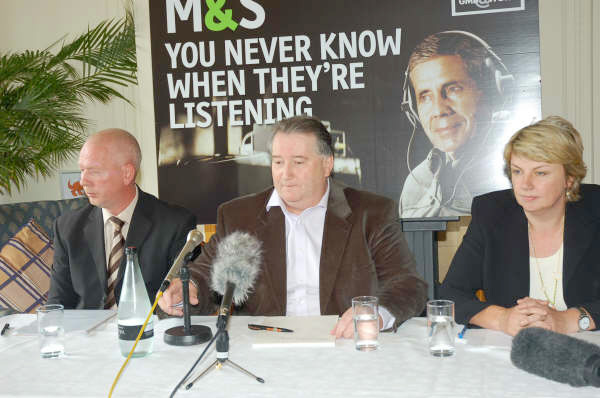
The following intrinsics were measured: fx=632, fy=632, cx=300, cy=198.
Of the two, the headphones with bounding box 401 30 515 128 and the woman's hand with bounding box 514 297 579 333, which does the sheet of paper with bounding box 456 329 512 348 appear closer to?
the woman's hand with bounding box 514 297 579 333

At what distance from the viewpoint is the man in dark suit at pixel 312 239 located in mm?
2463

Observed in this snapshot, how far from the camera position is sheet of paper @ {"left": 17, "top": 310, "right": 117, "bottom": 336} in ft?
6.98

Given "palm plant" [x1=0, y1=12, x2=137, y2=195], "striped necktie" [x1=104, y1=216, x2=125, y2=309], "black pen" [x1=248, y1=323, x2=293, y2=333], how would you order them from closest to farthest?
"black pen" [x1=248, y1=323, x2=293, y2=333]
"striped necktie" [x1=104, y1=216, x2=125, y2=309]
"palm plant" [x1=0, y1=12, x2=137, y2=195]

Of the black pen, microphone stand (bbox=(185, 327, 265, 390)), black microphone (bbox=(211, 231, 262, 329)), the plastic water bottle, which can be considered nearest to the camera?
microphone stand (bbox=(185, 327, 265, 390))

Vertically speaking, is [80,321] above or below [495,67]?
below

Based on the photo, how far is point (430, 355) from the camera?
1.74 m

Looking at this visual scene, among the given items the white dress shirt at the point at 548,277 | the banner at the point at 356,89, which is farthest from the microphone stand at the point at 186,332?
the banner at the point at 356,89

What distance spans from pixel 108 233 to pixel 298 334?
141cm

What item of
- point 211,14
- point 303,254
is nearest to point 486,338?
point 303,254

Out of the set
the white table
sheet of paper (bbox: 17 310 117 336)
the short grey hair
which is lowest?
the white table

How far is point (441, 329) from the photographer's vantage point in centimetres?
177

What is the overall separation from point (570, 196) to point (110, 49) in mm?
3492

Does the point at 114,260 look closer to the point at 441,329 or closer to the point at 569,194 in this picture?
the point at 441,329

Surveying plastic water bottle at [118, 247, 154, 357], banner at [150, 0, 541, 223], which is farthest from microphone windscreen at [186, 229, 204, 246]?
banner at [150, 0, 541, 223]
